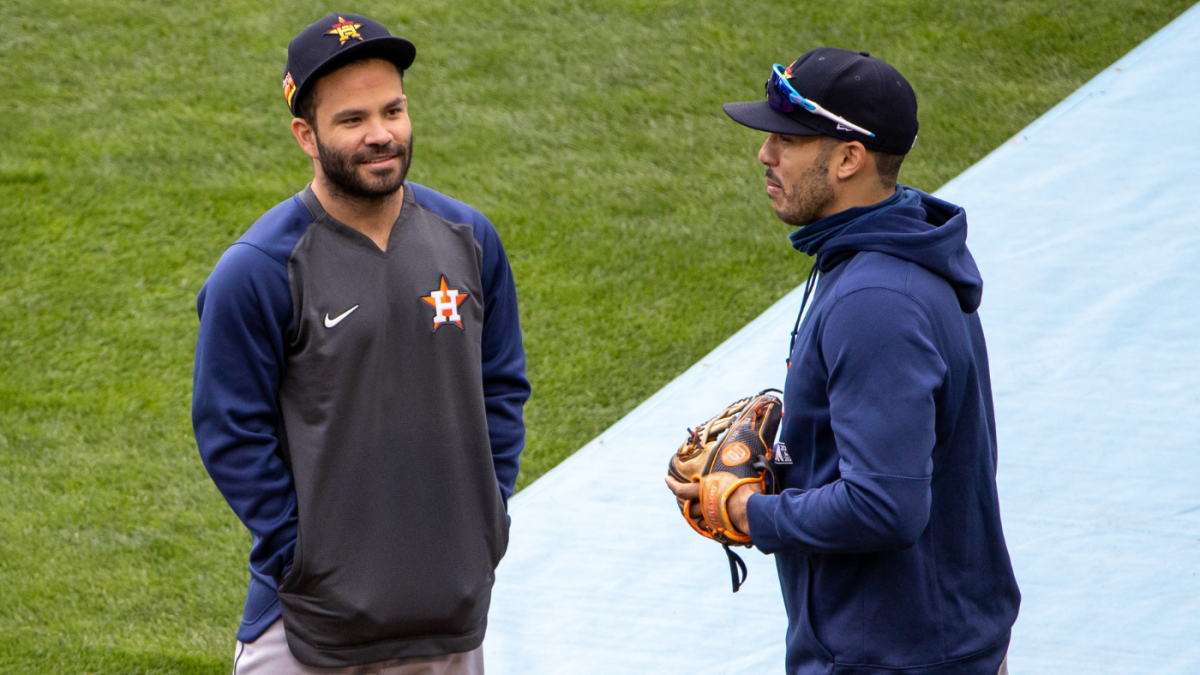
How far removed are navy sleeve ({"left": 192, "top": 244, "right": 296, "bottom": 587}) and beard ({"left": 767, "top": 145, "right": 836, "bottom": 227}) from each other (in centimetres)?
93

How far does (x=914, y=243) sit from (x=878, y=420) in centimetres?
33

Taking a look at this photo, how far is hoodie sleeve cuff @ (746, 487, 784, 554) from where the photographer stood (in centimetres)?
196

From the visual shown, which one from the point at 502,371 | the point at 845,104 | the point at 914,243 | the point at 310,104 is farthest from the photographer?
the point at 502,371

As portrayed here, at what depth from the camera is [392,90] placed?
85.4 inches

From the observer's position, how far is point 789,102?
6.85 feet

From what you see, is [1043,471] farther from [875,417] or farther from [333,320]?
[333,320]

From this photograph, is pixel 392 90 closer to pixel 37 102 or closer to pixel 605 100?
pixel 605 100

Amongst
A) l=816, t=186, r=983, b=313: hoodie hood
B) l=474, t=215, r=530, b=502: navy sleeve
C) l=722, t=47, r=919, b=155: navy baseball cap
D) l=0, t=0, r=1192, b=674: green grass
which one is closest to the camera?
l=816, t=186, r=983, b=313: hoodie hood

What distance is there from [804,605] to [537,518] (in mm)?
1957

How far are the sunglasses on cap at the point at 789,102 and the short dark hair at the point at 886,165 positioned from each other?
0.05 metres

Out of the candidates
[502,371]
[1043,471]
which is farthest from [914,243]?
[1043,471]

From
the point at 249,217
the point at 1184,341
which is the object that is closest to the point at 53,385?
the point at 249,217

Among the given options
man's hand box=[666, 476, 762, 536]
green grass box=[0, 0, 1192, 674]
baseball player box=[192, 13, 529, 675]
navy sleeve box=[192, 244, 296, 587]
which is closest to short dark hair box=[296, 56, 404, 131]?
baseball player box=[192, 13, 529, 675]

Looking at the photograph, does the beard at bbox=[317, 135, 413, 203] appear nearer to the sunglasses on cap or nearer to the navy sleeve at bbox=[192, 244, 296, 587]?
the navy sleeve at bbox=[192, 244, 296, 587]
